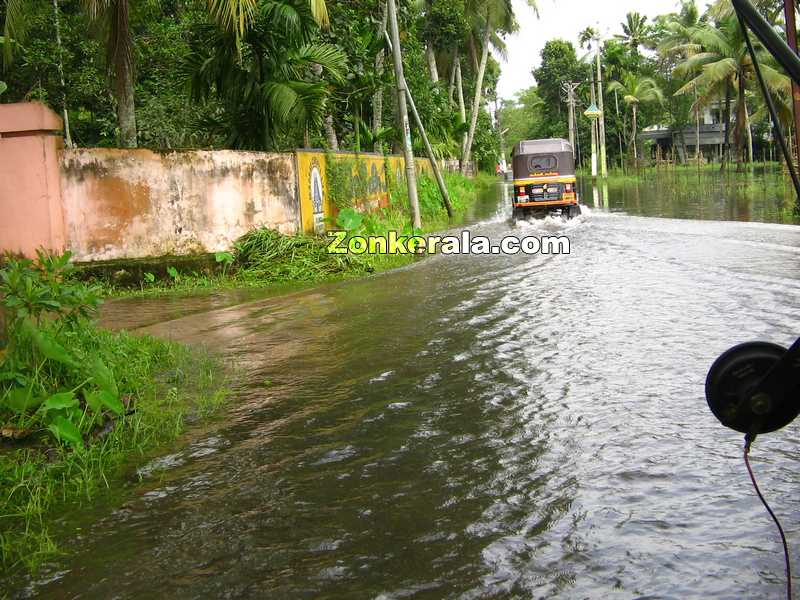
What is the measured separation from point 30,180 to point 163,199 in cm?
213

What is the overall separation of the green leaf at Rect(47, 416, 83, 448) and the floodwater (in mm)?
475

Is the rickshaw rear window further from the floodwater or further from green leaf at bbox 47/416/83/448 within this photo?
green leaf at bbox 47/416/83/448

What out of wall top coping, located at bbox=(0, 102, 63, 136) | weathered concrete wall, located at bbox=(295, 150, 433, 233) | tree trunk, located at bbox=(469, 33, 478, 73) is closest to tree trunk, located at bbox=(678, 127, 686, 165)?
tree trunk, located at bbox=(469, 33, 478, 73)

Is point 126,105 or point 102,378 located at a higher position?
point 126,105

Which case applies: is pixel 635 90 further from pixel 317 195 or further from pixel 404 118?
pixel 317 195

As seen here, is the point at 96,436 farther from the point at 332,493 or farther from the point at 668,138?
the point at 668,138

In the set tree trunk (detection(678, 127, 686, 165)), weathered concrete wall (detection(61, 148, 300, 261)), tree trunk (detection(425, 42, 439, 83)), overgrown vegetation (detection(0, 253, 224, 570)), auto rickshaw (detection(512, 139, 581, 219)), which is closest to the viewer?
overgrown vegetation (detection(0, 253, 224, 570))

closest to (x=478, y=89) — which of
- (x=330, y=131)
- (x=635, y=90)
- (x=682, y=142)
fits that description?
(x=330, y=131)

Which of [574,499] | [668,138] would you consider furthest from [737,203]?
[668,138]

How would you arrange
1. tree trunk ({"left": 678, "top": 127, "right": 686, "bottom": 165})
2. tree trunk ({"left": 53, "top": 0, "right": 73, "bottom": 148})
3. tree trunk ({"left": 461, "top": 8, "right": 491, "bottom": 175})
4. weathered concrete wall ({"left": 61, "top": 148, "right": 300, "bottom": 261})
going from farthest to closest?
tree trunk ({"left": 678, "top": 127, "right": 686, "bottom": 165})
tree trunk ({"left": 461, "top": 8, "right": 491, "bottom": 175})
tree trunk ({"left": 53, "top": 0, "right": 73, "bottom": 148})
weathered concrete wall ({"left": 61, "top": 148, "right": 300, "bottom": 261})

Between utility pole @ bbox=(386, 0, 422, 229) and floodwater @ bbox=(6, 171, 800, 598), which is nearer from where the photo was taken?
floodwater @ bbox=(6, 171, 800, 598)

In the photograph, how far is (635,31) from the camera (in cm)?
6888

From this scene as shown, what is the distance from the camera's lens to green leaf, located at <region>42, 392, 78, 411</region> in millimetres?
5168

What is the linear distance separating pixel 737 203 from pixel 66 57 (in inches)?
795
